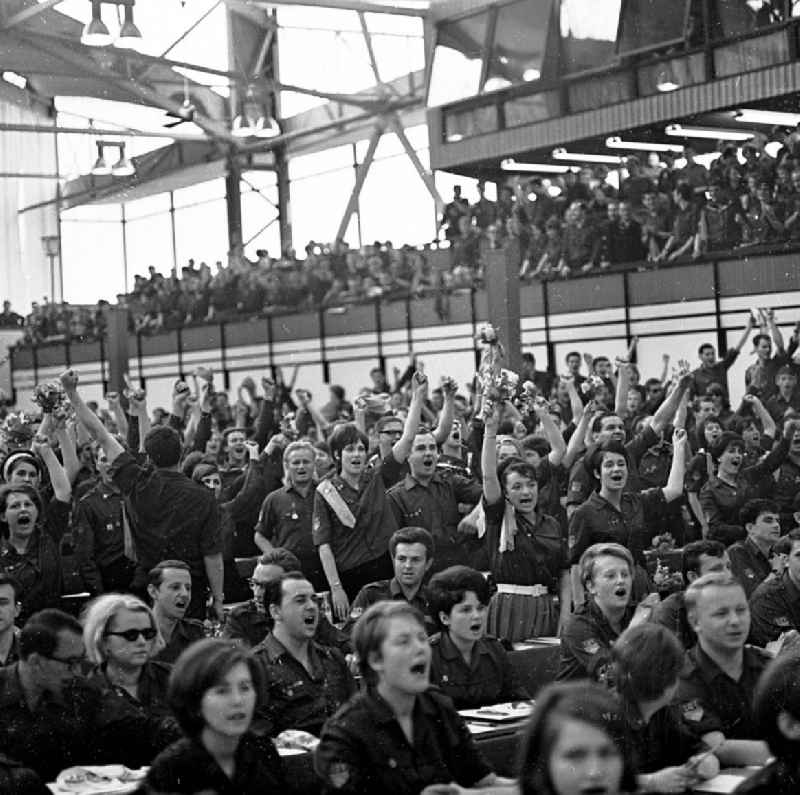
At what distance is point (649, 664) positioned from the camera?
17.9 ft

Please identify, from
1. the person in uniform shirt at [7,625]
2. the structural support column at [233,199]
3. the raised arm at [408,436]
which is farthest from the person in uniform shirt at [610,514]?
the structural support column at [233,199]

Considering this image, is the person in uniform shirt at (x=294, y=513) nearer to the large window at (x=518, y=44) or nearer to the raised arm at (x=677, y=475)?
the raised arm at (x=677, y=475)

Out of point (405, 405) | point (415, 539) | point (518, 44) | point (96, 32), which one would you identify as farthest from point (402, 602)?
point (518, 44)

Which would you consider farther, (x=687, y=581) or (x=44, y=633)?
(x=687, y=581)

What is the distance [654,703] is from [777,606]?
2583mm

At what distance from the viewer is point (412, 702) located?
5.35 meters

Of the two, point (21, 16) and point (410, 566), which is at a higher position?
point (21, 16)

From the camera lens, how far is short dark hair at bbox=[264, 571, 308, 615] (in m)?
6.91

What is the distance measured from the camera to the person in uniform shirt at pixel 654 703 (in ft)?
17.9

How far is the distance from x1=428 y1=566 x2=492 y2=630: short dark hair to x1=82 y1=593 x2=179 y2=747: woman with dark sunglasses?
1217mm

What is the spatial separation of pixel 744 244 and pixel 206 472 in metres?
11.1

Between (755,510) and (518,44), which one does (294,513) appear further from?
(518,44)

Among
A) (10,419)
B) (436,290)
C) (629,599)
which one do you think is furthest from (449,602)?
(436,290)

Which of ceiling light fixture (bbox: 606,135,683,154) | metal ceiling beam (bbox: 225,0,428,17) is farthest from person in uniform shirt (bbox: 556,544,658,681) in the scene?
Answer: metal ceiling beam (bbox: 225,0,428,17)
